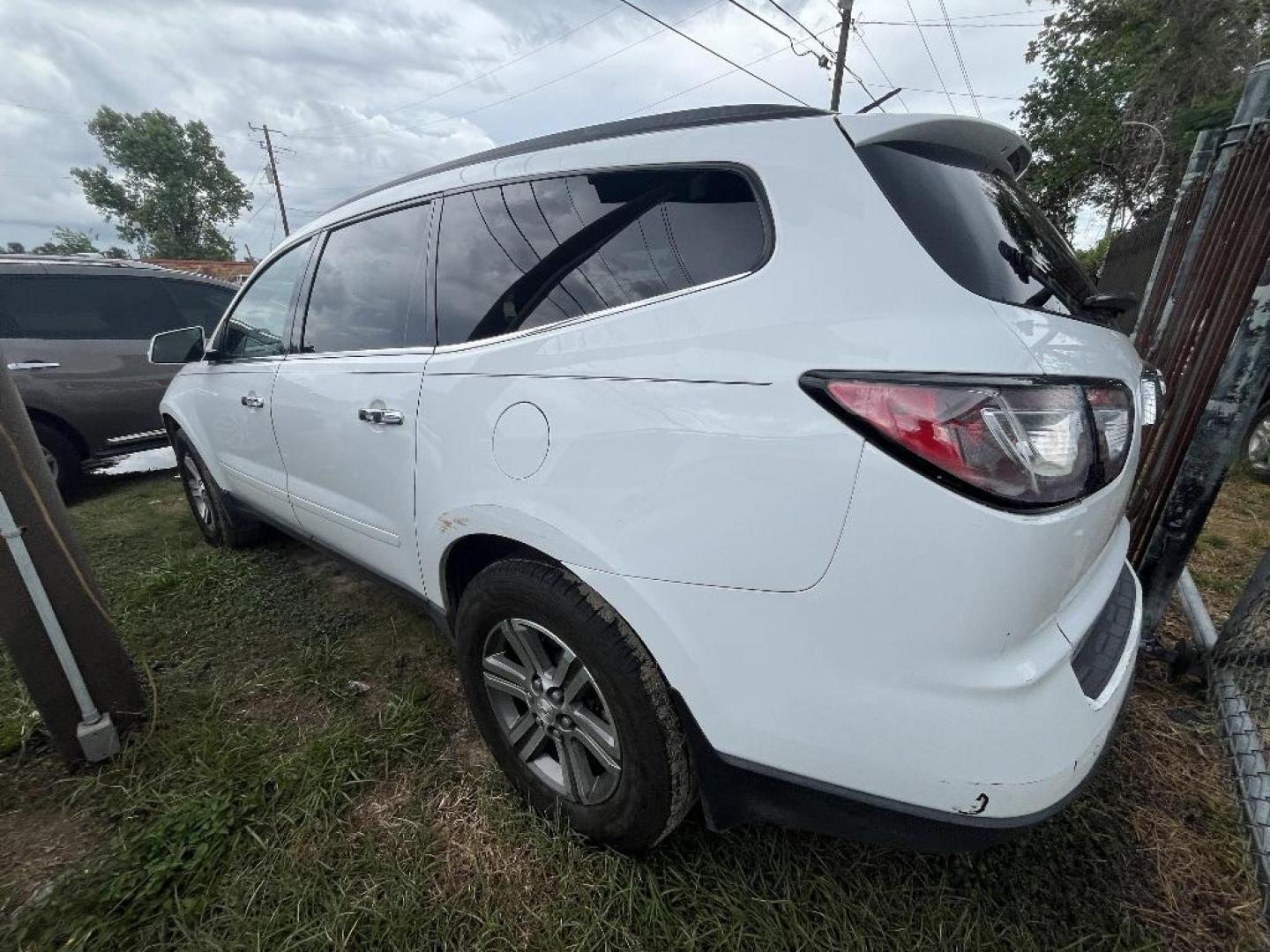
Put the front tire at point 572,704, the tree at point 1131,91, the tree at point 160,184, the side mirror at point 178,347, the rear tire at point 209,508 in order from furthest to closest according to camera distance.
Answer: the tree at point 160,184 → the tree at point 1131,91 → the rear tire at point 209,508 → the side mirror at point 178,347 → the front tire at point 572,704

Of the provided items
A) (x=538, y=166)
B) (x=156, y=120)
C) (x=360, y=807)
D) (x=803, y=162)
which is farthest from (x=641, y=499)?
(x=156, y=120)

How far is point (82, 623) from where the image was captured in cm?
188

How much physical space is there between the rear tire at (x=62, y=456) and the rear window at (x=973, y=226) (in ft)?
19.5

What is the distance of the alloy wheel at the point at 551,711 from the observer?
1478 mm

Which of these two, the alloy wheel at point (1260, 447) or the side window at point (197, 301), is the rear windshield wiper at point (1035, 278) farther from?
the side window at point (197, 301)

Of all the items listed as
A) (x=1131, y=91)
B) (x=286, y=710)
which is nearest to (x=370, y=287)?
(x=286, y=710)

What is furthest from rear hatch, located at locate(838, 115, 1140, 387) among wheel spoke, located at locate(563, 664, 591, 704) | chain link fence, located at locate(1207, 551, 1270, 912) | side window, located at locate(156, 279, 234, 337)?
side window, located at locate(156, 279, 234, 337)

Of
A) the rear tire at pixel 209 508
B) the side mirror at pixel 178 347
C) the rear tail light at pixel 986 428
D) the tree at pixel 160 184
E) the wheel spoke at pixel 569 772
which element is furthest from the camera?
the tree at pixel 160 184

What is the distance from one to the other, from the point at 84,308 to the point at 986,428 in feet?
21.0

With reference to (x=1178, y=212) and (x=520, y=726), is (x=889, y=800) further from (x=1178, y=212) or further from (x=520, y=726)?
(x=1178, y=212)

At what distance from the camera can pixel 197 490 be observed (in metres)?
3.65

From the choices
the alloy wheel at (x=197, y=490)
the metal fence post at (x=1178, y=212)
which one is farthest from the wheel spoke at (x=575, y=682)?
the metal fence post at (x=1178, y=212)

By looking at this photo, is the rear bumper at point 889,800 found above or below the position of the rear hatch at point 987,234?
below

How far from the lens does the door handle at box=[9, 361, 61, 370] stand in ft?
13.8
